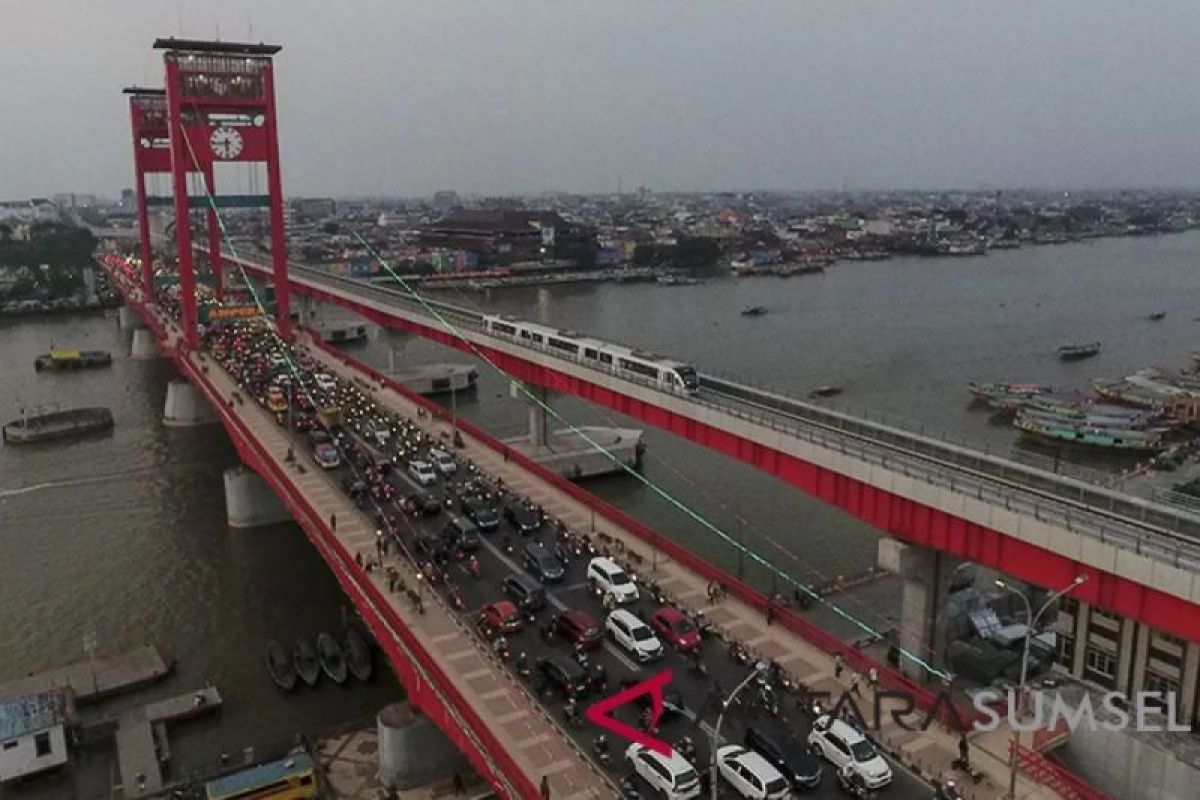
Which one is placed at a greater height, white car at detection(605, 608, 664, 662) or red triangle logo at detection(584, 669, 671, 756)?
white car at detection(605, 608, 664, 662)

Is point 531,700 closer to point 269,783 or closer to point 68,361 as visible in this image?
point 269,783

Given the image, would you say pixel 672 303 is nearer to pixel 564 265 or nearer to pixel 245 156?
pixel 564 265

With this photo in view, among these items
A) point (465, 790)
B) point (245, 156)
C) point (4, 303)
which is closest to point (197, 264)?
point (4, 303)

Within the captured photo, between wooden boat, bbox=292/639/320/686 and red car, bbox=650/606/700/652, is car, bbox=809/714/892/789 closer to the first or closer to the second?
red car, bbox=650/606/700/652

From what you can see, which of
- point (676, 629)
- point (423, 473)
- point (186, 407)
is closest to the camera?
point (676, 629)

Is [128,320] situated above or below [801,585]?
above

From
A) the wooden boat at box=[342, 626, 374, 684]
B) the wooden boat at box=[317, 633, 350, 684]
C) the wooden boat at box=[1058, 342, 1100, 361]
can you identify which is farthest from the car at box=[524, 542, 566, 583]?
the wooden boat at box=[1058, 342, 1100, 361]

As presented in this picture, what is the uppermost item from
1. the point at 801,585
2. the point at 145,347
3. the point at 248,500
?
the point at 145,347

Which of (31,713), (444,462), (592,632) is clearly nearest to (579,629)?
(592,632)
